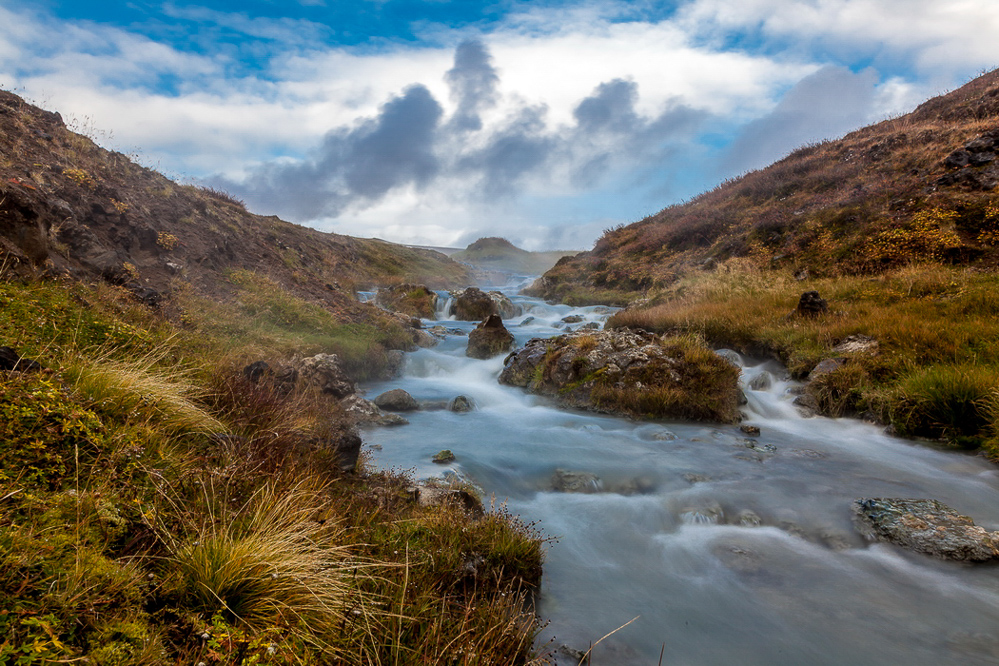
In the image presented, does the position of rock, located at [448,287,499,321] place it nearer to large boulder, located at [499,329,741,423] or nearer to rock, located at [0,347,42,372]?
large boulder, located at [499,329,741,423]

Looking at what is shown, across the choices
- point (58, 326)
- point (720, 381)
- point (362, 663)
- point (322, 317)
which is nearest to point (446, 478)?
point (362, 663)

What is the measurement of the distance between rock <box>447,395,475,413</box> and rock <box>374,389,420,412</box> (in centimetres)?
84

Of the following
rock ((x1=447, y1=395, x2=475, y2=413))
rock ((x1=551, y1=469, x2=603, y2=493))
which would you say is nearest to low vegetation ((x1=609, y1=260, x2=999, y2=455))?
rock ((x1=551, y1=469, x2=603, y2=493))

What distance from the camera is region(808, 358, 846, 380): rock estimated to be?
10.2 metres

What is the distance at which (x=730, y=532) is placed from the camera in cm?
583

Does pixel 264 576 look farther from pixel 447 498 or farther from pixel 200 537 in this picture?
pixel 447 498

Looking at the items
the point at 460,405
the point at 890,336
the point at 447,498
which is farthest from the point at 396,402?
the point at 890,336

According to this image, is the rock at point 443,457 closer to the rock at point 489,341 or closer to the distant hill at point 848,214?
the rock at point 489,341

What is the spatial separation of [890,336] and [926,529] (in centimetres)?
652

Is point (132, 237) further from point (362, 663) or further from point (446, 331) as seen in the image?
point (362, 663)

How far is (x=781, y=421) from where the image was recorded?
32.6 ft

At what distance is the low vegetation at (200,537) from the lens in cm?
226

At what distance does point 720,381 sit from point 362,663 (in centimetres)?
936

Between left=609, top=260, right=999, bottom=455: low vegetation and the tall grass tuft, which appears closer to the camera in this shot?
the tall grass tuft
